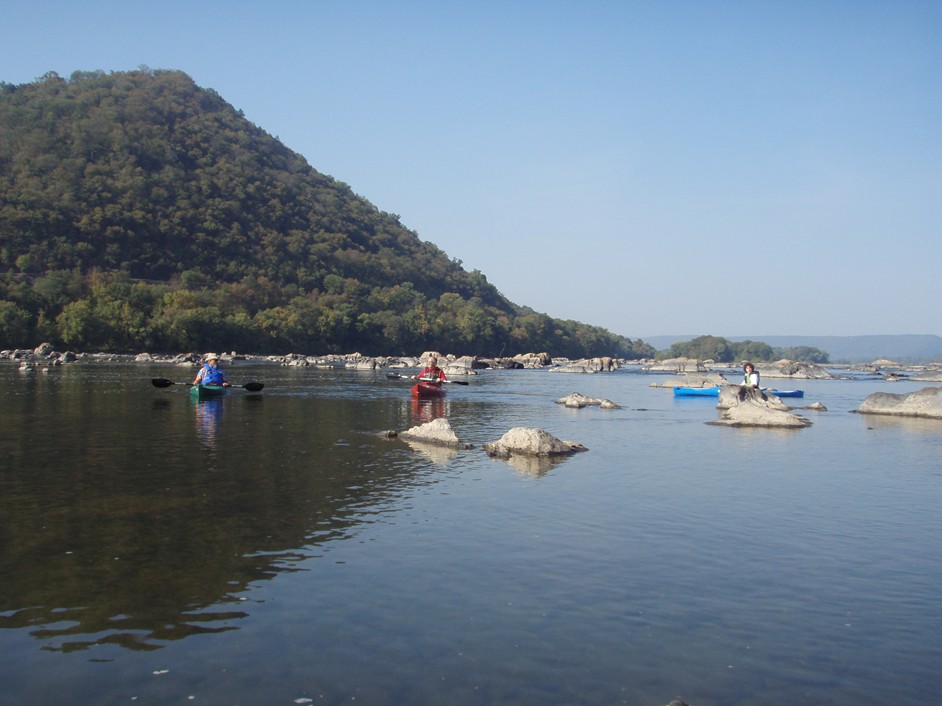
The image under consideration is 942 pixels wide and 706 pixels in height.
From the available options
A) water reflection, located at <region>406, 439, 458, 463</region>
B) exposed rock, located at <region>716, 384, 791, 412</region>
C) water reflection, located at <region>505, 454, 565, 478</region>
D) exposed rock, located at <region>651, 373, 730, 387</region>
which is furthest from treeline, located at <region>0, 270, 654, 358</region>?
water reflection, located at <region>505, 454, 565, 478</region>

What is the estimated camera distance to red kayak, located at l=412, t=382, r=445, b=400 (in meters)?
48.2

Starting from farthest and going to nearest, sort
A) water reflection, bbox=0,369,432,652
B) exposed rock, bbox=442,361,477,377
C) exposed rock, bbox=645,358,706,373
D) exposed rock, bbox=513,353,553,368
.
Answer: exposed rock, bbox=513,353,553,368 → exposed rock, bbox=645,358,706,373 → exposed rock, bbox=442,361,477,377 → water reflection, bbox=0,369,432,652

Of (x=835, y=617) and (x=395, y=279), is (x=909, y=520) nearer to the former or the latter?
(x=835, y=617)

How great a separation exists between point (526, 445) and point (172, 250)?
425ft

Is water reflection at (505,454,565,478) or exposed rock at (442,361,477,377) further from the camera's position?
exposed rock at (442,361,477,377)

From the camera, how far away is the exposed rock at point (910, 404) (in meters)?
41.6

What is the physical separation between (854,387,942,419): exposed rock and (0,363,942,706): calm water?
65.9ft

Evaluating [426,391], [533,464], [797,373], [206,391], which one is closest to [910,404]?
[426,391]

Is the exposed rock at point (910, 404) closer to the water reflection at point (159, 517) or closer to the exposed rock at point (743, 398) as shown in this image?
the exposed rock at point (743, 398)

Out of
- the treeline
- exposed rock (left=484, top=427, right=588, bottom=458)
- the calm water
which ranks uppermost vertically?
the treeline

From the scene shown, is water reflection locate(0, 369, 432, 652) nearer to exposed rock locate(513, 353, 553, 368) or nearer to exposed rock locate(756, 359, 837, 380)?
exposed rock locate(756, 359, 837, 380)

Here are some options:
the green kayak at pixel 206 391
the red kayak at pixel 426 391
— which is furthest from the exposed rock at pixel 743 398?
the green kayak at pixel 206 391

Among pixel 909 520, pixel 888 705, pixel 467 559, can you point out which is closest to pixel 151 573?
pixel 467 559

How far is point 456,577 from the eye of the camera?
454 inches
